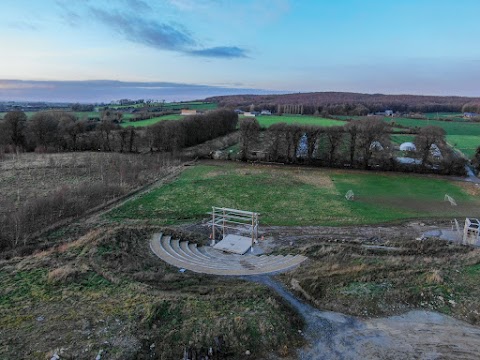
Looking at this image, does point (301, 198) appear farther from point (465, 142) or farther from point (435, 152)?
point (465, 142)

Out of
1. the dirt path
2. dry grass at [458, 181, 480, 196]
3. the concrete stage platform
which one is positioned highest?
dry grass at [458, 181, 480, 196]

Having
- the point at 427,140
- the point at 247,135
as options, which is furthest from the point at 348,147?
the point at 247,135

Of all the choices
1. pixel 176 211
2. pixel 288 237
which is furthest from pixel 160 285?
pixel 176 211

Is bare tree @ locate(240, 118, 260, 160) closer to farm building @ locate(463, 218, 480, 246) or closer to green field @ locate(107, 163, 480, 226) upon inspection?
green field @ locate(107, 163, 480, 226)

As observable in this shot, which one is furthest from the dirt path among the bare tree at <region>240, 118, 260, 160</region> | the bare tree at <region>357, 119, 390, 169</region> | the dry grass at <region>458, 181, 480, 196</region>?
the bare tree at <region>240, 118, 260, 160</region>

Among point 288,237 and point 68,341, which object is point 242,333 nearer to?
point 68,341

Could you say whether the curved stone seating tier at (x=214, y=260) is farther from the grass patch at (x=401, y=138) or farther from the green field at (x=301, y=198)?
the grass patch at (x=401, y=138)

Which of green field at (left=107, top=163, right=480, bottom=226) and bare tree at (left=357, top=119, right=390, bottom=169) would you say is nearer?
green field at (left=107, top=163, right=480, bottom=226)
